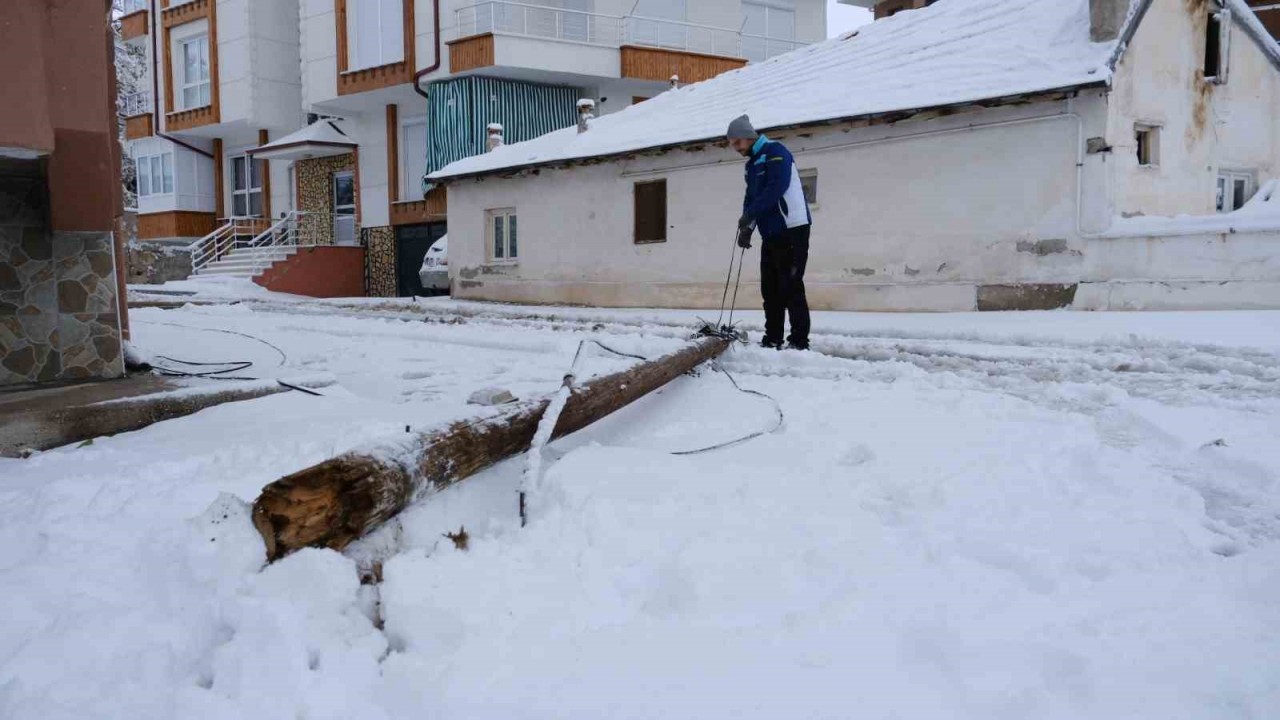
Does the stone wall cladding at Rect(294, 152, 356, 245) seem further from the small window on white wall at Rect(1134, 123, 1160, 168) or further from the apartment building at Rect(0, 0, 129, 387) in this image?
the apartment building at Rect(0, 0, 129, 387)

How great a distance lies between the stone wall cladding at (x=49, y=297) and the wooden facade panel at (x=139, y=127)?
86.3ft

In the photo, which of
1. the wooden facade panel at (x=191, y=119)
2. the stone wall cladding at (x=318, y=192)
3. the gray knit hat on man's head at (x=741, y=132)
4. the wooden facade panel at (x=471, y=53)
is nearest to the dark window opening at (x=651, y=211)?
the wooden facade panel at (x=471, y=53)

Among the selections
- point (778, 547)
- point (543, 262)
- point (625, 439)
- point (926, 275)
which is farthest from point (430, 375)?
point (543, 262)

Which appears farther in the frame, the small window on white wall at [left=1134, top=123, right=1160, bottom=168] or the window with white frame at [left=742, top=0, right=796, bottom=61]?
the window with white frame at [left=742, top=0, right=796, bottom=61]

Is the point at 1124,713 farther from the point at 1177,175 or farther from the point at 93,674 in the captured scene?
the point at 1177,175

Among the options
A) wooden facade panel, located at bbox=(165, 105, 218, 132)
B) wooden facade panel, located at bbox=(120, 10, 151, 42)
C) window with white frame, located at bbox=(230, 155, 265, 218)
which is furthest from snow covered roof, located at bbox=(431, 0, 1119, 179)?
wooden facade panel, located at bbox=(120, 10, 151, 42)

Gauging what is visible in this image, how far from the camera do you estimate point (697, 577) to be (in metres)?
2.55

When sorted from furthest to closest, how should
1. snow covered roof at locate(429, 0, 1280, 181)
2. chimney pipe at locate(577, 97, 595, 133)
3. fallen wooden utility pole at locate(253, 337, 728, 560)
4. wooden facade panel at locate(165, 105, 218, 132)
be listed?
wooden facade panel at locate(165, 105, 218, 132), chimney pipe at locate(577, 97, 595, 133), snow covered roof at locate(429, 0, 1280, 181), fallen wooden utility pole at locate(253, 337, 728, 560)

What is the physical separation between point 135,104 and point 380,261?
13.7 meters

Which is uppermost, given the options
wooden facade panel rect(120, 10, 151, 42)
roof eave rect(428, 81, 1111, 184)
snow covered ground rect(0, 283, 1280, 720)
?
wooden facade panel rect(120, 10, 151, 42)

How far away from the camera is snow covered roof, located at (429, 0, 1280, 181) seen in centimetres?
1130

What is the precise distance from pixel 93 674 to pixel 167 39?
103 feet

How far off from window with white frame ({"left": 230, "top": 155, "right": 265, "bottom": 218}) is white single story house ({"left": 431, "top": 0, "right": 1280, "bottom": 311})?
45.9 ft

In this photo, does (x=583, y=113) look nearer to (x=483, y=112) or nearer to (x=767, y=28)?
(x=483, y=112)
